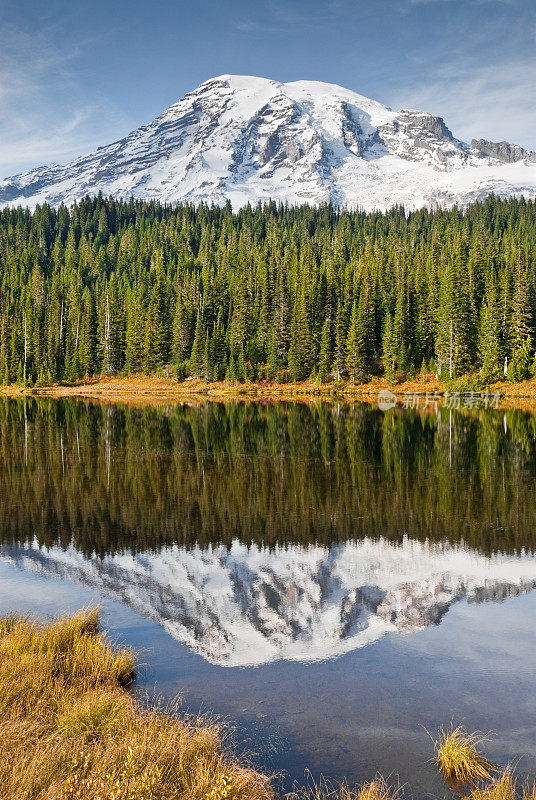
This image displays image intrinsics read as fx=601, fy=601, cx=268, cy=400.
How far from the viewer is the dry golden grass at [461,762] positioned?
7.74 m

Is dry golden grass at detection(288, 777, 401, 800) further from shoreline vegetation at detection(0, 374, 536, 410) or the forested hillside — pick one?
the forested hillside

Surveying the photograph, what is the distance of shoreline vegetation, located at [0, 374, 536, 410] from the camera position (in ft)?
278

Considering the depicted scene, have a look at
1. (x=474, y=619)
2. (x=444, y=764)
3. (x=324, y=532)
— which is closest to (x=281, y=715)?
(x=444, y=764)

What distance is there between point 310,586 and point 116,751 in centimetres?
769

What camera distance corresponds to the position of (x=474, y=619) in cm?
1278

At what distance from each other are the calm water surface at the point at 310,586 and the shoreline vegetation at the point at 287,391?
51.1 m

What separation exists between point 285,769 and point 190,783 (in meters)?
1.59

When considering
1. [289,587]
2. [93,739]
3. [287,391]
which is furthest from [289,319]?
[93,739]

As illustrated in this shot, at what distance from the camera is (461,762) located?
25.7 ft

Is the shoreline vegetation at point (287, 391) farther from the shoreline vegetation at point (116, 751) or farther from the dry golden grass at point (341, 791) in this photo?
the dry golden grass at point (341, 791)

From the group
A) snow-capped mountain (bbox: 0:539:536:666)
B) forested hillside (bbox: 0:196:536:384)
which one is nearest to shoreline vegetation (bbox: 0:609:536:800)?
snow-capped mountain (bbox: 0:539:536:666)

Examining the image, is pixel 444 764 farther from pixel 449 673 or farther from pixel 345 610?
pixel 345 610

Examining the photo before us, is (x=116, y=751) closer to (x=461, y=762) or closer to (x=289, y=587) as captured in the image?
(x=461, y=762)

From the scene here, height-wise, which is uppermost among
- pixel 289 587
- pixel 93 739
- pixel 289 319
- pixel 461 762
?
pixel 289 319
